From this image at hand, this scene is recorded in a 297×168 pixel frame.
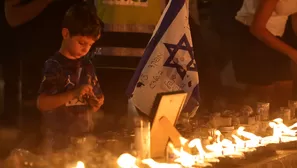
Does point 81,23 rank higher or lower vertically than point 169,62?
higher

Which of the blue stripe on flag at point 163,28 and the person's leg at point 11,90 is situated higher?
the blue stripe on flag at point 163,28

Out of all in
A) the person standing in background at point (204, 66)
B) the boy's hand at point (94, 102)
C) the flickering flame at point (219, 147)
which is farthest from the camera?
the person standing in background at point (204, 66)

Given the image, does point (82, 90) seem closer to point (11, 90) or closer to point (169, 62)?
point (169, 62)

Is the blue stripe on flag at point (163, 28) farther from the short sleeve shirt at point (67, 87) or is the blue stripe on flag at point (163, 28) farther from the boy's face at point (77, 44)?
the boy's face at point (77, 44)

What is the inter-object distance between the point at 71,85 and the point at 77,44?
302 millimetres

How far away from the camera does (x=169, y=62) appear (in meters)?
4.71

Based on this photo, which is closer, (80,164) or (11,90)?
(80,164)

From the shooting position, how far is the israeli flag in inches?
183

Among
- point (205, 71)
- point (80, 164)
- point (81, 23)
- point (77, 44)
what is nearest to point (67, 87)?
point (77, 44)

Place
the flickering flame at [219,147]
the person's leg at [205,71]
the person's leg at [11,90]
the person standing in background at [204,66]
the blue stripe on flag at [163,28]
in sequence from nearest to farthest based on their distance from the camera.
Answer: the flickering flame at [219,147] → the blue stripe on flag at [163,28] → the person's leg at [11,90] → the person standing in background at [204,66] → the person's leg at [205,71]

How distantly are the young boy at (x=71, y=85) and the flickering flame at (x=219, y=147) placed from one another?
0.58 m

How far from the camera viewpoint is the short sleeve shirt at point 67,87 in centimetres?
447

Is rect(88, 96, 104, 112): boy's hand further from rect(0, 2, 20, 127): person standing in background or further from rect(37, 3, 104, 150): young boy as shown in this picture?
rect(0, 2, 20, 127): person standing in background

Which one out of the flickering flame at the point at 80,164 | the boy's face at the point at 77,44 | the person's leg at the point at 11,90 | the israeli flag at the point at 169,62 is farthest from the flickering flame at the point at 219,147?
the person's leg at the point at 11,90
